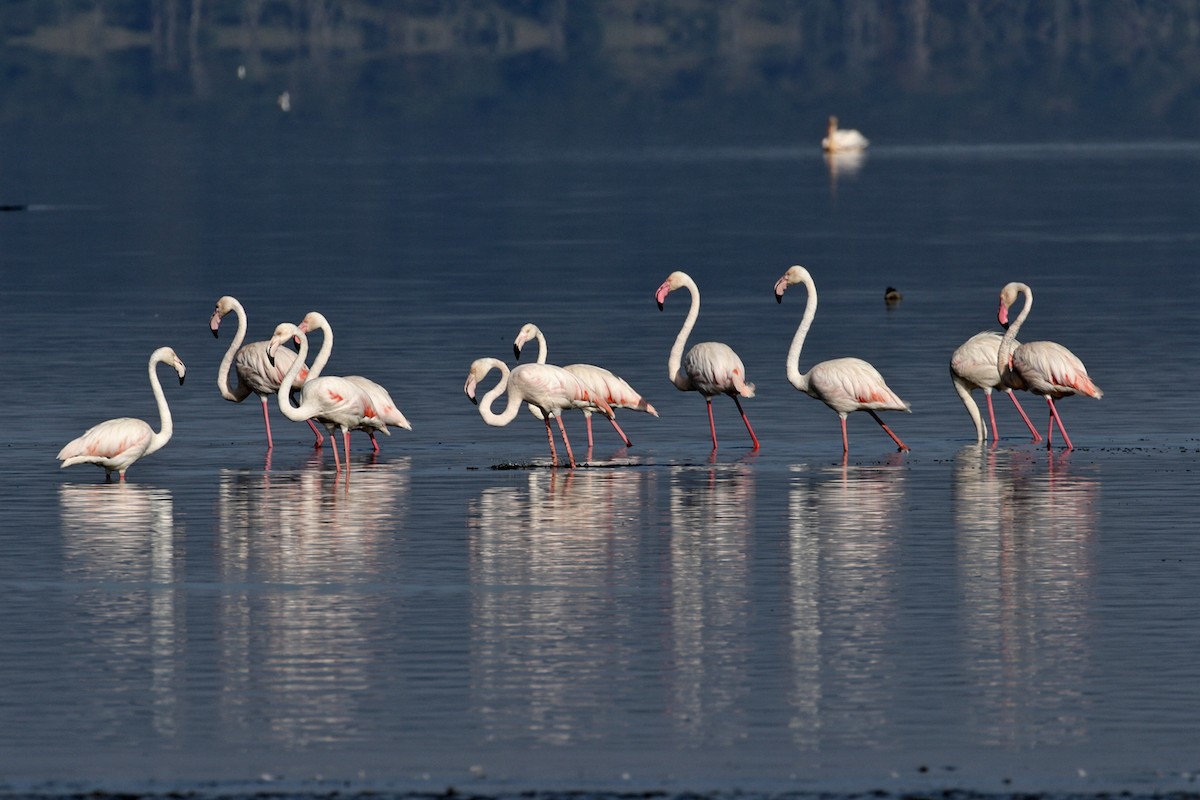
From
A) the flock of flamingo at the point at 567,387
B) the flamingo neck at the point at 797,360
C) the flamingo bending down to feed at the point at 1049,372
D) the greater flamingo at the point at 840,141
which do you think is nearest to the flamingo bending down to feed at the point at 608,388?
the flock of flamingo at the point at 567,387

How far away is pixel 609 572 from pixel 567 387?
6.11m

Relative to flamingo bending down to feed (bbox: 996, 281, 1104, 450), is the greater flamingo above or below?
above

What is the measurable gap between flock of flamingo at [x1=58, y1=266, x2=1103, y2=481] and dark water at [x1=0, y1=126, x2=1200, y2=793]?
A: 363mm

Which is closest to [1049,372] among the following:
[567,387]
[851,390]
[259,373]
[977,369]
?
[977,369]

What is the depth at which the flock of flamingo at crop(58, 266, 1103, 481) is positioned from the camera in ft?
71.8

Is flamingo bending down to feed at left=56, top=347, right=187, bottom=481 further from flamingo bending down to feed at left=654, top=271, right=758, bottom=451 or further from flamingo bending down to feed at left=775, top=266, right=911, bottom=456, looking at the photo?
flamingo bending down to feed at left=775, top=266, right=911, bottom=456

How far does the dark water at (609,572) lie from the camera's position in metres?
12.3

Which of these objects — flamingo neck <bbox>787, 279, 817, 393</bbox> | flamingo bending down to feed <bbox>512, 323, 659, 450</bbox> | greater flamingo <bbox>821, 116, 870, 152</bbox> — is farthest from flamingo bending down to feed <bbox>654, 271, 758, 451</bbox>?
greater flamingo <bbox>821, 116, 870, 152</bbox>

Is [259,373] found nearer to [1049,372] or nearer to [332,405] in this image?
[332,405]

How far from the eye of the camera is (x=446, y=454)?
22.9m

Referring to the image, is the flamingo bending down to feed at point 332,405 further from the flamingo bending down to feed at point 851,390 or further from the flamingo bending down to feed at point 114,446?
the flamingo bending down to feed at point 851,390

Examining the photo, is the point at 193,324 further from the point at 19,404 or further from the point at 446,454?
the point at 446,454

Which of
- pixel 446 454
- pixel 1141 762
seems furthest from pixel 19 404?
pixel 1141 762

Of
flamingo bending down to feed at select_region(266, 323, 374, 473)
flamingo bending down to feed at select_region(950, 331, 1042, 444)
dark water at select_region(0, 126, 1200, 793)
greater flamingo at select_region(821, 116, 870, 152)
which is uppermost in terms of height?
greater flamingo at select_region(821, 116, 870, 152)
